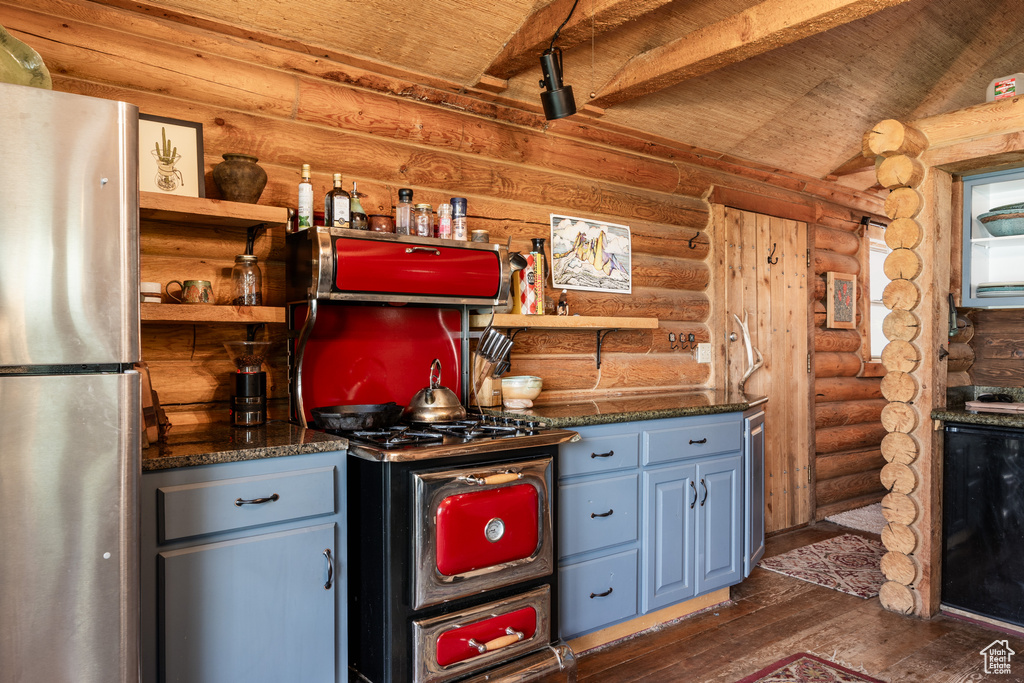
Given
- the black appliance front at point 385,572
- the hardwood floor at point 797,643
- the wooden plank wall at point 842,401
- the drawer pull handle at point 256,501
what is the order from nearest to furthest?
the drawer pull handle at point 256,501, the black appliance front at point 385,572, the hardwood floor at point 797,643, the wooden plank wall at point 842,401

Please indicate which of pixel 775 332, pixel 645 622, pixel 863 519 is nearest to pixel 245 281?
pixel 645 622

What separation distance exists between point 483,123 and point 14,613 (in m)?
2.48

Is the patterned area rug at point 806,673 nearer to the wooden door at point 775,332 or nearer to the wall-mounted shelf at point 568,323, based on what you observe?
the wall-mounted shelf at point 568,323

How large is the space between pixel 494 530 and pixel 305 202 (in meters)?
1.29

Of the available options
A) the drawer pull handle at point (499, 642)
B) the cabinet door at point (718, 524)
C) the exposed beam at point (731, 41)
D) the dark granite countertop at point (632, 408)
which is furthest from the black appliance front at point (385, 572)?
Answer: the exposed beam at point (731, 41)

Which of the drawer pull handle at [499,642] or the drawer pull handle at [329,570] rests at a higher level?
the drawer pull handle at [329,570]

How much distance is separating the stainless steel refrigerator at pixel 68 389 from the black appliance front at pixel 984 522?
Result: 3147 millimetres

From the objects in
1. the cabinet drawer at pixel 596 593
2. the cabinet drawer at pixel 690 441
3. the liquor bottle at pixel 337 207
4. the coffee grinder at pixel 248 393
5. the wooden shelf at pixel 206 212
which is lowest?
the cabinet drawer at pixel 596 593

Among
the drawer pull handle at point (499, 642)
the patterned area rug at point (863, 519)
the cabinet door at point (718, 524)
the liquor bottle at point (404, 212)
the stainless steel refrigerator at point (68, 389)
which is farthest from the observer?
the patterned area rug at point (863, 519)

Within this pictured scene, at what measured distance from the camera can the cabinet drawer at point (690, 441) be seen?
2.79 m

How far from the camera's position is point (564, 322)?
3078 millimetres

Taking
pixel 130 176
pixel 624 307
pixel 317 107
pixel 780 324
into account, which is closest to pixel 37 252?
pixel 130 176

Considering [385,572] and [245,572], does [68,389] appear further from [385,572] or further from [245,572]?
[385,572]

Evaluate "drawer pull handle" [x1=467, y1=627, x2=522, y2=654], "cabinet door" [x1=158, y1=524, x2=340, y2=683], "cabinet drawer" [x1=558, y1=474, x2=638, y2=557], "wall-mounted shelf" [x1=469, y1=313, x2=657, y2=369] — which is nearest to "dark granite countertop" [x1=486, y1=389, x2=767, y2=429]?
"cabinet drawer" [x1=558, y1=474, x2=638, y2=557]
